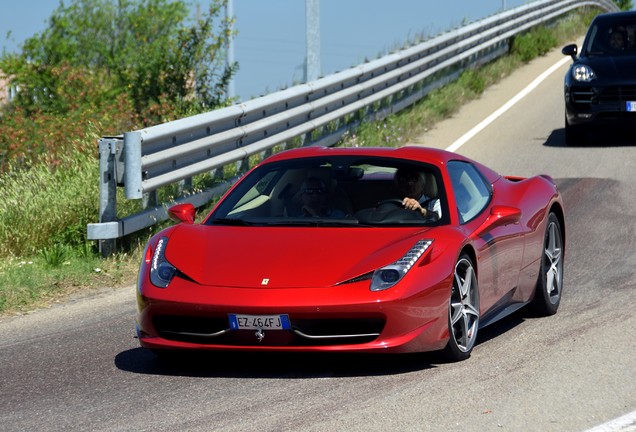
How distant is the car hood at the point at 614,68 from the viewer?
1692 cm

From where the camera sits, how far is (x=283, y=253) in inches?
291

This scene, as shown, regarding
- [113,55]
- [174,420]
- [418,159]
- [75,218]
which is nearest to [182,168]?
[75,218]

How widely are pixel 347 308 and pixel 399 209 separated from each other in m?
1.30

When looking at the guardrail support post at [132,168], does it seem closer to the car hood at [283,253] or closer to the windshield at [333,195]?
the windshield at [333,195]

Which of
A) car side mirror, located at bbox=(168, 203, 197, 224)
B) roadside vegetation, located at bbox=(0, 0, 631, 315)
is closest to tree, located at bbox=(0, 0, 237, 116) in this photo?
roadside vegetation, located at bbox=(0, 0, 631, 315)

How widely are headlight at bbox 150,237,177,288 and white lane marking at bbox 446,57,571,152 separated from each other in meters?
9.88

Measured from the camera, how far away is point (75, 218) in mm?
11523

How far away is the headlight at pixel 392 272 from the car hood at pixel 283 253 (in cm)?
4

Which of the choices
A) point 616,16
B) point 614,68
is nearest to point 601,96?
point 614,68

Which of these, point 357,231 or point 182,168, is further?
point 182,168

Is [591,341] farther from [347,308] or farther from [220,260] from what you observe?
[220,260]

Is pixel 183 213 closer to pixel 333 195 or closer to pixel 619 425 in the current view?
pixel 333 195

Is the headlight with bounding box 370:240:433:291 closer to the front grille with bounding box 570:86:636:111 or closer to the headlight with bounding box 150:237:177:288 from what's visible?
the headlight with bounding box 150:237:177:288

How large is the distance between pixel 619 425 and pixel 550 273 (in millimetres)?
3270
